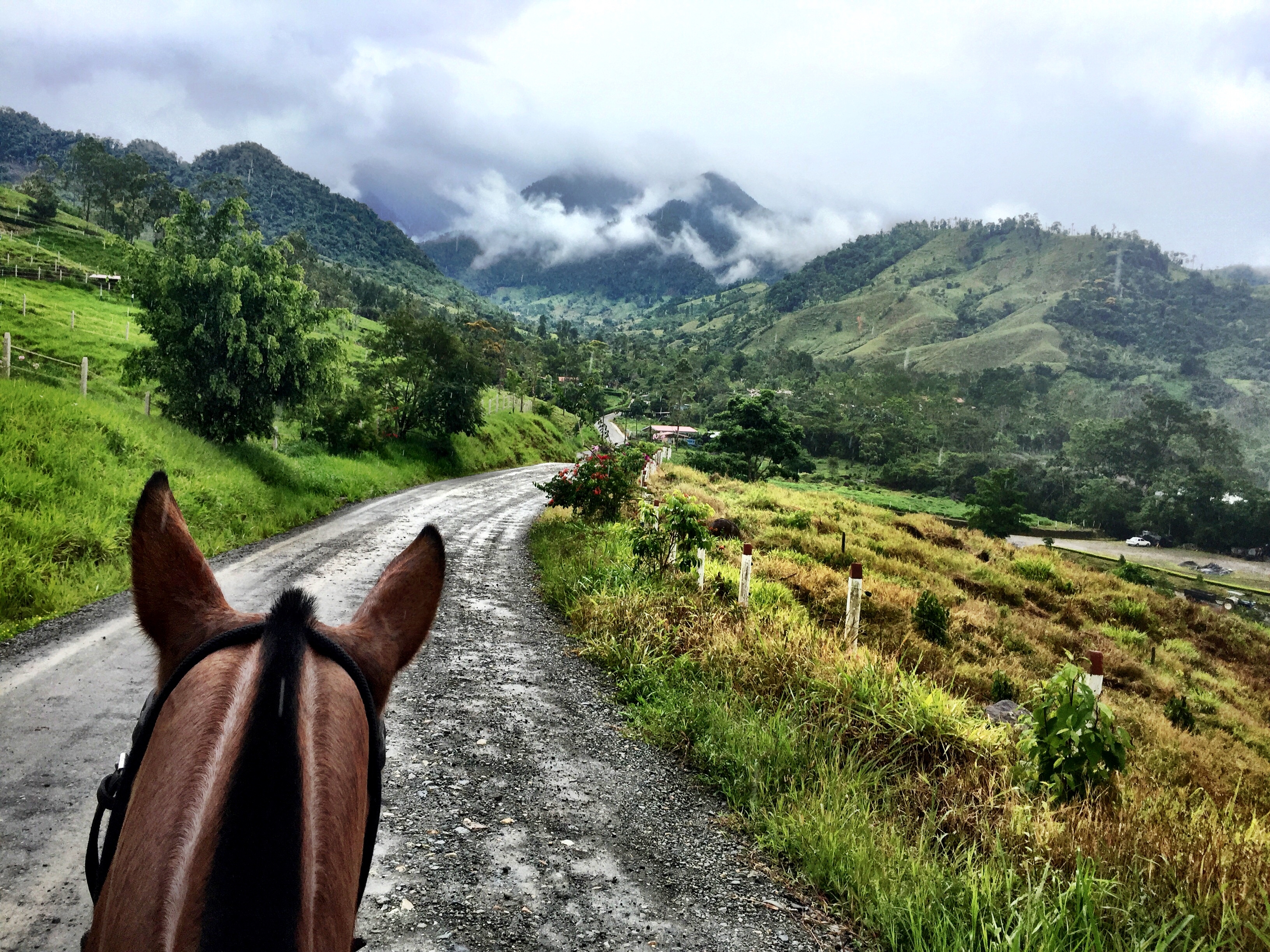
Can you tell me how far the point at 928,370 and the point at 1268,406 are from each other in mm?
69273

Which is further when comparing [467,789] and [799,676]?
[799,676]

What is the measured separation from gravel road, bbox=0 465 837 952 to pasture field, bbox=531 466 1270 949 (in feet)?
1.18

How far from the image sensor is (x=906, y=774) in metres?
4.57

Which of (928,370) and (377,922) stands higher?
(928,370)

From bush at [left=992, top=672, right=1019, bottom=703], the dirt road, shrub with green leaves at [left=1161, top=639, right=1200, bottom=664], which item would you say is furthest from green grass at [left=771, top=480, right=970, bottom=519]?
bush at [left=992, top=672, right=1019, bottom=703]

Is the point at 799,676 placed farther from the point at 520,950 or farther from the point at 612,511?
the point at 612,511

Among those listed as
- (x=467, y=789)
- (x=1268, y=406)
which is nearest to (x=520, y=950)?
(x=467, y=789)

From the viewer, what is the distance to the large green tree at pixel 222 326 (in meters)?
13.9

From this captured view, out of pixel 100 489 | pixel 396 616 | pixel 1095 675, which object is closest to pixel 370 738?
pixel 396 616

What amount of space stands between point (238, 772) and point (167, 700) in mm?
402

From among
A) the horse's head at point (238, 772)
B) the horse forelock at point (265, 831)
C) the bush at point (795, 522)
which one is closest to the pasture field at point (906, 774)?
the horse's head at point (238, 772)

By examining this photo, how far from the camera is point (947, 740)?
4812mm

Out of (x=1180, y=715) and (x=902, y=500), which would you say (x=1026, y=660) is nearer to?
(x=1180, y=715)

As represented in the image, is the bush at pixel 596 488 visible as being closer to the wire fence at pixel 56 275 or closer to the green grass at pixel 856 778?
the green grass at pixel 856 778
